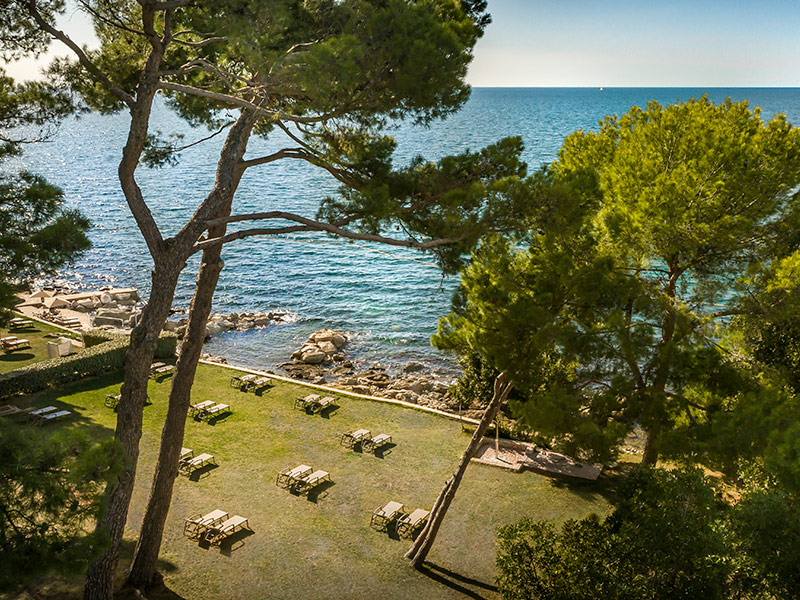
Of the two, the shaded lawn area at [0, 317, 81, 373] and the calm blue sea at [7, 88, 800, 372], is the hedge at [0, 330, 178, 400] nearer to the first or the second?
the shaded lawn area at [0, 317, 81, 373]

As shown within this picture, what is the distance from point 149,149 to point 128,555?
6981 millimetres

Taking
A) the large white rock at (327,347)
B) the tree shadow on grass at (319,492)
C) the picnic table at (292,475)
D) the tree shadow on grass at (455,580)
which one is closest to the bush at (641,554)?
the tree shadow on grass at (455,580)

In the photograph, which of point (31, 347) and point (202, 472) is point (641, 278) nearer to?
point (202, 472)

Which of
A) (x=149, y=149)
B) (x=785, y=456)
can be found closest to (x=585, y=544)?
(x=785, y=456)

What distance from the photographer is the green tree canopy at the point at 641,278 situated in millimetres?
9750

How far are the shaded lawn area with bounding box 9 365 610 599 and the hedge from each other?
1.42ft

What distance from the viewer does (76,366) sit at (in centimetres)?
1848

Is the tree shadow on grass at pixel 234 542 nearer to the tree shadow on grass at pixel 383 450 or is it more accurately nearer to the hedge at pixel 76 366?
the tree shadow on grass at pixel 383 450

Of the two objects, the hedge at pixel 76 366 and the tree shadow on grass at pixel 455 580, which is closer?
the tree shadow on grass at pixel 455 580

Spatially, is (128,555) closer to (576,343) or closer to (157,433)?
(157,433)

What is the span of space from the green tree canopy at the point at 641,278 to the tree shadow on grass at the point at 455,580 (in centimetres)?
296

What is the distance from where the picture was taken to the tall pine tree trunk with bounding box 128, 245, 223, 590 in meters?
9.98

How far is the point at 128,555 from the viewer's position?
11.3 metres

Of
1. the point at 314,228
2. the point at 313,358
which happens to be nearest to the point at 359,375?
A: the point at 313,358
